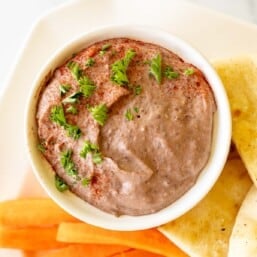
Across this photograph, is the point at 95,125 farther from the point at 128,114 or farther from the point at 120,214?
the point at 120,214

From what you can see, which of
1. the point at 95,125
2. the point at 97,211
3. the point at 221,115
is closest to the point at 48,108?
the point at 95,125

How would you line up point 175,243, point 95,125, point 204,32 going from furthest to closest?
point 204,32
point 175,243
point 95,125

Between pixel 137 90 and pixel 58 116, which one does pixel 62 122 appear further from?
pixel 137 90

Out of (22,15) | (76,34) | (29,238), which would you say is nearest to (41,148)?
(29,238)

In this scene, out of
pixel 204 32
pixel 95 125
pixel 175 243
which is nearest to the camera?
pixel 95 125

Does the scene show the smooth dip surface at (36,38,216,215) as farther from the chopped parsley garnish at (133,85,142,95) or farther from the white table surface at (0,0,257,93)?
the white table surface at (0,0,257,93)

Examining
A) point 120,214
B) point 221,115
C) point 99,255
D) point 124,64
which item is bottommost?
point 99,255

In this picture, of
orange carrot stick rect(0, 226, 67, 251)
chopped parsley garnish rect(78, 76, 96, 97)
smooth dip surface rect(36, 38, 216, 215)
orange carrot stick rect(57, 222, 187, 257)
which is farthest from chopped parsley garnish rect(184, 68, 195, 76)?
orange carrot stick rect(0, 226, 67, 251)

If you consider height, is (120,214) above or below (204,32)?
below
